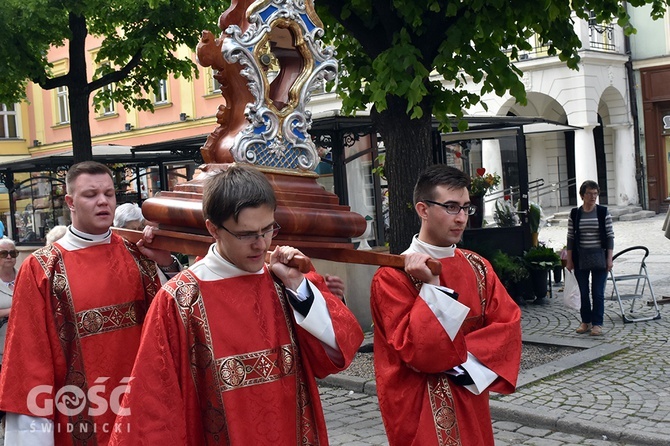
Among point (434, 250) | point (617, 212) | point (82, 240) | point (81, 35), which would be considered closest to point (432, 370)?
point (434, 250)

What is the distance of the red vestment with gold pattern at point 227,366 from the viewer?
270cm

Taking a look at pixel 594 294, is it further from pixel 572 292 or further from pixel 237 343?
pixel 237 343

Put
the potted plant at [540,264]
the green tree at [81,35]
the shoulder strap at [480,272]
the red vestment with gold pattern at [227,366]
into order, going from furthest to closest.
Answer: the potted plant at [540,264] → the green tree at [81,35] → the shoulder strap at [480,272] → the red vestment with gold pattern at [227,366]

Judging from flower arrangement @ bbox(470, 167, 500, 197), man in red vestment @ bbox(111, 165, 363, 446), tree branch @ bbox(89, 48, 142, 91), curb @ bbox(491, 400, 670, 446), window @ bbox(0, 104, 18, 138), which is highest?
window @ bbox(0, 104, 18, 138)

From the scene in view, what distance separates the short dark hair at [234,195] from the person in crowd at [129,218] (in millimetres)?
2125

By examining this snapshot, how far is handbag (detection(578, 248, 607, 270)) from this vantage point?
964 cm

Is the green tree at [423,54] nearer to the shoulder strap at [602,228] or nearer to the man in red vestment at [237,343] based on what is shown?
the shoulder strap at [602,228]

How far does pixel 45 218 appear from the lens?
Answer: 17.5 metres

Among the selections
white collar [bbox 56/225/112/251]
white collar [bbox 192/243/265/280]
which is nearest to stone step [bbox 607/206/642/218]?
white collar [bbox 56/225/112/251]

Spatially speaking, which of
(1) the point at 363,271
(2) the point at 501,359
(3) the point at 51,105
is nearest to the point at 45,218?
(1) the point at 363,271

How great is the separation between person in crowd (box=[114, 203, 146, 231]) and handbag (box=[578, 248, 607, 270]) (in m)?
6.22

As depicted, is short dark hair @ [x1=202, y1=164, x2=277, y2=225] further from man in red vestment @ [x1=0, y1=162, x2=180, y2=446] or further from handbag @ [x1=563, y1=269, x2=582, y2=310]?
handbag @ [x1=563, y1=269, x2=582, y2=310]

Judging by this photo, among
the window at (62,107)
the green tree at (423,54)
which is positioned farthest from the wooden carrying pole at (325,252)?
the window at (62,107)

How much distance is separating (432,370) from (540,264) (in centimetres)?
914
